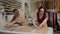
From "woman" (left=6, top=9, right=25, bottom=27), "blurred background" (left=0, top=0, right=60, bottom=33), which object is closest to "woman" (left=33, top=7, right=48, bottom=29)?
"blurred background" (left=0, top=0, right=60, bottom=33)

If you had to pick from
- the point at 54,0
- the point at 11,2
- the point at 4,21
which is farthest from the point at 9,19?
the point at 54,0

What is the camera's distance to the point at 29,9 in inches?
46.7

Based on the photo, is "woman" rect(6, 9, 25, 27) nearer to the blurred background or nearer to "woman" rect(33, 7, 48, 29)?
the blurred background

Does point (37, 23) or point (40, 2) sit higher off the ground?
point (40, 2)

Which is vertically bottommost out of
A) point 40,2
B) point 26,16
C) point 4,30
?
point 4,30

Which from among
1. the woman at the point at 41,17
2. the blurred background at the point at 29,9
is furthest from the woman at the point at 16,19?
the woman at the point at 41,17

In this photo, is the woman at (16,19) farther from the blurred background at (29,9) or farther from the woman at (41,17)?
the woman at (41,17)

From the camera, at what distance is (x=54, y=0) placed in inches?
45.2

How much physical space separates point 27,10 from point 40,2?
0.13 m

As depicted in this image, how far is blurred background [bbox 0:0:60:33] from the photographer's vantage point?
3.76 feet

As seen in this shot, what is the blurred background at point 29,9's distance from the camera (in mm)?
1147

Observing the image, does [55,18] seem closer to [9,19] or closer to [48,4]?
[48,4]

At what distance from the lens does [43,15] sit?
1.18m

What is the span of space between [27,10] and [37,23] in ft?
0.46
